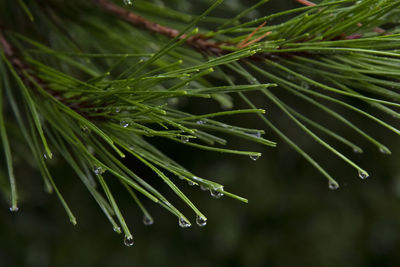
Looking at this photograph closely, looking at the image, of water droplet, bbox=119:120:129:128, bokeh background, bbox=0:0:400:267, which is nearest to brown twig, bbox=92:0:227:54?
water droplet, bbox=119:120:129:128

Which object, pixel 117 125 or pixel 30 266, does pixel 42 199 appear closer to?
pixel 30 266

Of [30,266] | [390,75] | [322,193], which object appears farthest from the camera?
[322,193]

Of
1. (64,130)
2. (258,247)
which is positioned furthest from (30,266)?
(64,130)

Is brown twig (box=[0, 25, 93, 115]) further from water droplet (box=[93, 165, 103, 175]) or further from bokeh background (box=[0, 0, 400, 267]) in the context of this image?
bokeh background (box=[0, 0, 400, 267])

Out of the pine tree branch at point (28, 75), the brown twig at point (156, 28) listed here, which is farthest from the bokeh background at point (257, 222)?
the pine tree branch at point (28, 75)

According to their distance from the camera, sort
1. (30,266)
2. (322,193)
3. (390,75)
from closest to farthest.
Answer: (390,75) < (30,266) < (322,193)

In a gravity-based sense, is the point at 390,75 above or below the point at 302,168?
above

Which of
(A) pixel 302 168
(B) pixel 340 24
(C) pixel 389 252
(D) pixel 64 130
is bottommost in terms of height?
(C) pixel 389 252

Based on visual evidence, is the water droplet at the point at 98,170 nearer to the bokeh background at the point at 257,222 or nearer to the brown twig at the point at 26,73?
the brown twig at the point at 26,73
